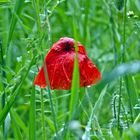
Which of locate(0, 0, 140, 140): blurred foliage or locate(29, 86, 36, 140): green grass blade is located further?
locate(29, 86, 36, 140): green grass blade

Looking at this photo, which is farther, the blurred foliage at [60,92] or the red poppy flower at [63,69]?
the red poppy flower at [63,69]

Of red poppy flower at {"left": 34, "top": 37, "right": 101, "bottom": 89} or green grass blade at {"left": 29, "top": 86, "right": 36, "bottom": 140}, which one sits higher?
red poppy flower at {"left": 34, "top": 37, "right": 101, "bottom": 89}

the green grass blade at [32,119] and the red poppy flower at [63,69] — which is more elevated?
the red poppy flower at [63,69]

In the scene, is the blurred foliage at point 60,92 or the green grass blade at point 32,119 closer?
the blurred foliage at point 60,92

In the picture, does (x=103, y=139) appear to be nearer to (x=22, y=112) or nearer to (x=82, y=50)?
(x=82, y=50)

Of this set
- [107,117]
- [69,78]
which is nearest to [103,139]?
[69,78]

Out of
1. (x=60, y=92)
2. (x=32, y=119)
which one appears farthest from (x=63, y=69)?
(x=60, y=92)

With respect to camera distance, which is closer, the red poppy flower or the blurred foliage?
the blurred foliage

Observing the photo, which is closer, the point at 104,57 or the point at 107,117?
the point at 107,117
